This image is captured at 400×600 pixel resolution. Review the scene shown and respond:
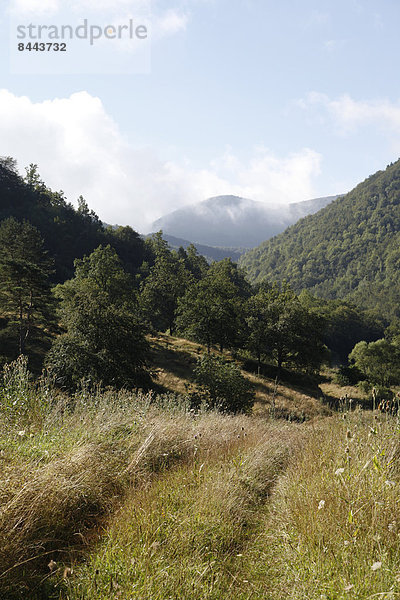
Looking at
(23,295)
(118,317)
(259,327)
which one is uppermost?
(23,295)

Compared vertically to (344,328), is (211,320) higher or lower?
higher

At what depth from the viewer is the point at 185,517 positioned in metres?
3.02

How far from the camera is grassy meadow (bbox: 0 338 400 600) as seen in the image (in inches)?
91.4

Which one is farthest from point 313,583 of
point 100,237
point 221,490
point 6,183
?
point 6,183

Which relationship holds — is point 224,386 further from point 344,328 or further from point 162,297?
point 344,328

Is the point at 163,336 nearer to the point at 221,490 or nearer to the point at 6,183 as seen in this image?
the point at 221,490

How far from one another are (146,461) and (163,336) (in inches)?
1484

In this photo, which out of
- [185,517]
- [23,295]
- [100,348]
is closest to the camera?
[185,517]

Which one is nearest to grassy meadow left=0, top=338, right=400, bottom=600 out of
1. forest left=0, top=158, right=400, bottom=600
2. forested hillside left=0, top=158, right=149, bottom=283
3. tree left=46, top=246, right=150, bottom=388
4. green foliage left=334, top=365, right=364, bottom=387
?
forest left=0, top=158, right=400, bottom=600

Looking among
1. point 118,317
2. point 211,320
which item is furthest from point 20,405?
point 211,320

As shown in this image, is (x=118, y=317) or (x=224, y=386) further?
(x=118, y=317)

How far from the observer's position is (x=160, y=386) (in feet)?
83.8

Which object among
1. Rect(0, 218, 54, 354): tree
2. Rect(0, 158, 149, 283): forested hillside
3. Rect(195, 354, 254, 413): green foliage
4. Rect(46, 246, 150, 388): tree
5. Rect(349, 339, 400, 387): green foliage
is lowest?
Rect(349, 339, 400, 387): green foliage

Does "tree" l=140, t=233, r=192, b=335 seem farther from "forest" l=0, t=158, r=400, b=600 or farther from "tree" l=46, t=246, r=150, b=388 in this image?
"forest" l=0, t=158, r=400, b=600
